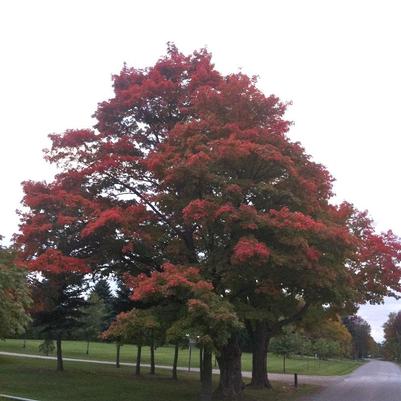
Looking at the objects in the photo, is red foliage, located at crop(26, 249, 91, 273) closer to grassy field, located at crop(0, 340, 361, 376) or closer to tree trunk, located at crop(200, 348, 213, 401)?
tree trunk, located at crop(200, 348, 213, 401)

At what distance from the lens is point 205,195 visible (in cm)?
1775

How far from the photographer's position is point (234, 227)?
54.5 ft

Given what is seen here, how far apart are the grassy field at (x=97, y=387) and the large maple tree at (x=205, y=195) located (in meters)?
2.83

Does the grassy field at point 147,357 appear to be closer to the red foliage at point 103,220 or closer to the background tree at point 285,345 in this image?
the background tree at point 285,345

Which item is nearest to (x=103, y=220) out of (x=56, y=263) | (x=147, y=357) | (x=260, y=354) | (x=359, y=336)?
(x=56, y=263)

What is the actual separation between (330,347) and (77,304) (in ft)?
170

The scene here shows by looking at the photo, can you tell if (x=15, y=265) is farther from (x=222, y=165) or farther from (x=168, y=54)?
(x=168, y=54)

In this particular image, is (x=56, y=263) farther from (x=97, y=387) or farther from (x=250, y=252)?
(x=97, y=387)

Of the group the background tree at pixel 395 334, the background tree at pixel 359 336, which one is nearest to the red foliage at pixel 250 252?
the background tree at pixel 395 334

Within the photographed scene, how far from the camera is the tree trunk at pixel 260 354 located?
28.1 metres

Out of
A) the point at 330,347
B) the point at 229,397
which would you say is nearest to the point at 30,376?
the point at 229,397

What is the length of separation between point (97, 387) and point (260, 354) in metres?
9.39

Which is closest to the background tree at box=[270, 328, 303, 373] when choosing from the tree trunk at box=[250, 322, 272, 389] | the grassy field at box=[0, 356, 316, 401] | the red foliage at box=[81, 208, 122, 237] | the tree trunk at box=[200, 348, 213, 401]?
the grassy field at box=[0, 356, 316, 401]

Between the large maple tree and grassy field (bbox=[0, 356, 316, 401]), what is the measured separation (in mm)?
2825
